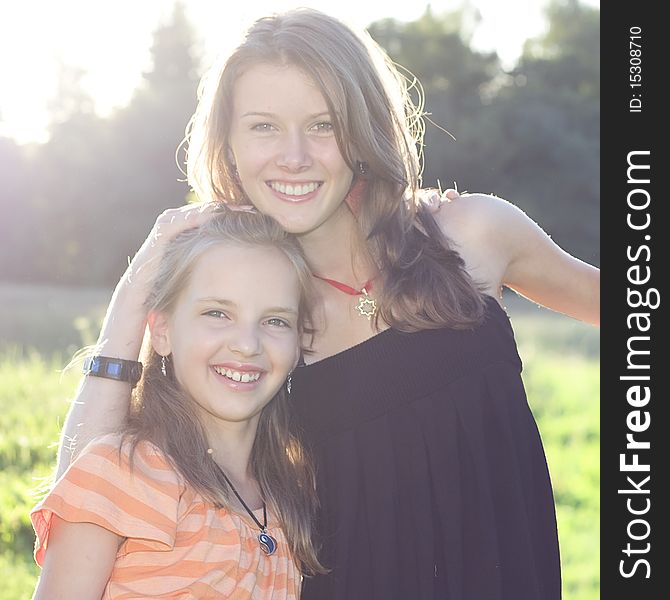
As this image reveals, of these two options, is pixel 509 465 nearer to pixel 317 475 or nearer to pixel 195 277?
pixel 317 475

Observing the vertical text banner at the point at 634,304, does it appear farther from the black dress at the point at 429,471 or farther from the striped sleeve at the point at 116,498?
the striped sleeve at the point at 116,498

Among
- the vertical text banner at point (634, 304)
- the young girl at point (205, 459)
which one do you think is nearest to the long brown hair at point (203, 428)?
the young girl at point (205, 459)

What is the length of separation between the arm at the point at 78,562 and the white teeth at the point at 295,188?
3.37 ft

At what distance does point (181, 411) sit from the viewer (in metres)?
2.60

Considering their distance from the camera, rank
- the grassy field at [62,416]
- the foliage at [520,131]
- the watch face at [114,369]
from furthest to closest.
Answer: the foliage at [520,131] → the grassy field at [62,416] → the watch face at [114,369]

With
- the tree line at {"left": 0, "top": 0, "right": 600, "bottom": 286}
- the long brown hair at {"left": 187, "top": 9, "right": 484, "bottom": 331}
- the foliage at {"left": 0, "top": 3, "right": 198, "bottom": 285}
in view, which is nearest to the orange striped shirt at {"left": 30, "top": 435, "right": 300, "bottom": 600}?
the long brown hair at {"left": 187, "top": 9, "right": 484, "bottom": 331}

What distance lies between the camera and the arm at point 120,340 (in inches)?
104

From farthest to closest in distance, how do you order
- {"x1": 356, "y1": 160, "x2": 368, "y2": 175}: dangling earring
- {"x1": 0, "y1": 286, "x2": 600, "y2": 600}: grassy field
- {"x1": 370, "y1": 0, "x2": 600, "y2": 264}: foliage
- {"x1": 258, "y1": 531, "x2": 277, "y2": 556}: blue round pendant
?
{"x1": 370, "y1": 0, "x2": 600, "y2": 264}: foliage < {"x1": 0, "y1": 286, "x2": 600, "y2": 600}: grassy field < {"x1": 356, "y1": 160, "x2": 368, "y2": 175}: dangling earring < {"x1": 258, "y1": 531, "x2": 277, "y2": 556}: blue round pendant

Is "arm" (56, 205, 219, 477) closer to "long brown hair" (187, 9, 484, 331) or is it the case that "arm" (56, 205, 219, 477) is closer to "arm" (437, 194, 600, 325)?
"long brown hair" (187, 9, 484, 331)

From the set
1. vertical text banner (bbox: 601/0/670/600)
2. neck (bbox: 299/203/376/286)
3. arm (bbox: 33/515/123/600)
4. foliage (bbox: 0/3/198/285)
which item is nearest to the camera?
arm (bbox: 33/515/123/600)

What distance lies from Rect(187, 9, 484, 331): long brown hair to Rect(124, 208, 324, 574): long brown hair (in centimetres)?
24

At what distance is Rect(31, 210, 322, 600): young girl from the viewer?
228cm

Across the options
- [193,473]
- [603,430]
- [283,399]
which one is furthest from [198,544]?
[603,430]

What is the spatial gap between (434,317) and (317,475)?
530 mm
